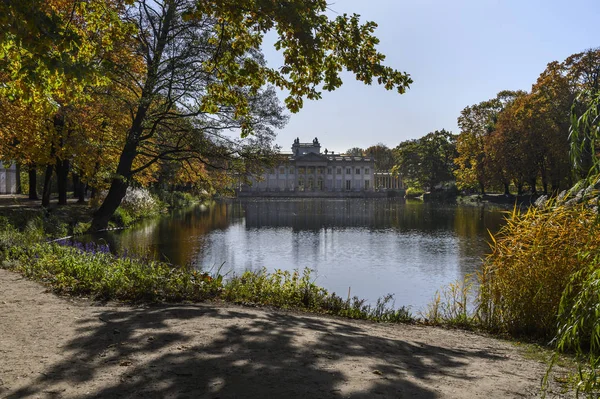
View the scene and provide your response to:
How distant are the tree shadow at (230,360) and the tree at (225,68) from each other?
3909 millimetres

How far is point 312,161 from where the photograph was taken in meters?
102

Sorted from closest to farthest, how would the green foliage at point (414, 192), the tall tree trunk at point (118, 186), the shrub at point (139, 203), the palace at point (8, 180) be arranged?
1. the tall tree trunk at point (118, 186)
2. the shrub at point (139, 203)
3. the palace at point (8, 180)
4. the green foliage at point (414, 192)

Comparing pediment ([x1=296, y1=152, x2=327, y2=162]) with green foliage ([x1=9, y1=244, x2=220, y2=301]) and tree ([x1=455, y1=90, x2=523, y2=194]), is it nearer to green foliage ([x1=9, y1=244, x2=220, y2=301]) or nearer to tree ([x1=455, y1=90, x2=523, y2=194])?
tree ([x1=455, y1=90, x2=523, y2=194])

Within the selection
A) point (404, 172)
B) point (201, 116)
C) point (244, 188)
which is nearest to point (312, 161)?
point (244, 188)

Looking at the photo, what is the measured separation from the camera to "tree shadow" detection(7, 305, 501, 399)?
333 centimetres

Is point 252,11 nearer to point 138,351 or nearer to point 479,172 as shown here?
point 138,351

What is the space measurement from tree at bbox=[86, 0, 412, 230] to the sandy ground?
3.91m

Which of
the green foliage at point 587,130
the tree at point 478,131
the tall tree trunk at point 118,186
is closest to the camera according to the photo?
the green foliage at point 587,130

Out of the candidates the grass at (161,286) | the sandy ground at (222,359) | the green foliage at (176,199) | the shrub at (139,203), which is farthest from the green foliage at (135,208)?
the sandy ground at (222,359)

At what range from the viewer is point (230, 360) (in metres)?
3.89

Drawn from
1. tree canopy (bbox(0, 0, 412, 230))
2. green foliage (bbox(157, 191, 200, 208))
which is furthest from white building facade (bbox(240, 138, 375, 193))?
tree canopy (bbox(0, 0, 412, 230))

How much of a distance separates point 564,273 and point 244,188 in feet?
285

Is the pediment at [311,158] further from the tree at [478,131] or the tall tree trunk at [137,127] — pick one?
the tall tree trunk at [137,127]

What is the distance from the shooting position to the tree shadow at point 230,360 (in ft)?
10.9
